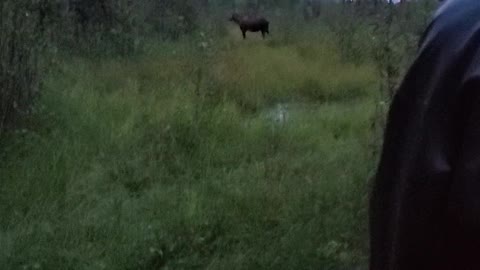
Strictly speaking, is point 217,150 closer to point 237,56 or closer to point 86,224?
point 86,224

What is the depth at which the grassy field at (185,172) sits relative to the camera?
5102mm

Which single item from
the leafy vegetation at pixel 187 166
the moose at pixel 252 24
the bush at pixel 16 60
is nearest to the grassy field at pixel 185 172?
the leafy vegetation at pixel 187 166

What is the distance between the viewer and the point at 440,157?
1.00 metres

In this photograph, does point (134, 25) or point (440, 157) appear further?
point (134, 25)

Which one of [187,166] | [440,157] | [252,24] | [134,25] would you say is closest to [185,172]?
[187,166]

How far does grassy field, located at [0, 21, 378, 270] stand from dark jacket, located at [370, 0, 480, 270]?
3.76 metres

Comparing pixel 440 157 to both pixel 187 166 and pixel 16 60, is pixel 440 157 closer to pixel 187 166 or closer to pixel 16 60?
pixel 187 166

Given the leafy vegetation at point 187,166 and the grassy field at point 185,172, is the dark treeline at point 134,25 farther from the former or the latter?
the grassy field at point 185,172

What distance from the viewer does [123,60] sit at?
10234mm

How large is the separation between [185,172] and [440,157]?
5.50m

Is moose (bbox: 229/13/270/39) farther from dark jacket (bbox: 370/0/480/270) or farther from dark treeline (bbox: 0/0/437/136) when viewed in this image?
dark jacket (bbox: 370/0/480/270)

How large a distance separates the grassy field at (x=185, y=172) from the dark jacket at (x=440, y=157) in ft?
12.3

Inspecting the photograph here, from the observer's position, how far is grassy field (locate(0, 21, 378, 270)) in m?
5.10

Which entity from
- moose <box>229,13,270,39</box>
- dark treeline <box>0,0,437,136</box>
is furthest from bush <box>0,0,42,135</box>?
moose <box>229,13,270,39</box>
